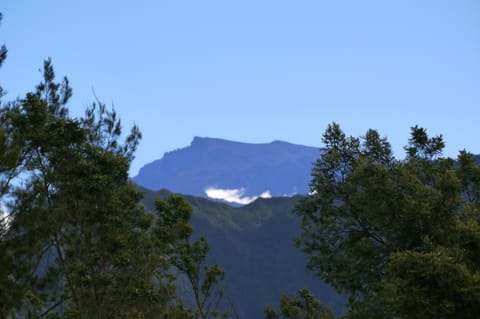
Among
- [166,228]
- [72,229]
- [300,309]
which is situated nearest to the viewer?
[72,229]

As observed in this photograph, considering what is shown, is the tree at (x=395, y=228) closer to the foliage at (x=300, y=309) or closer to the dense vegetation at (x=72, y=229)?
the dense vegetation at (x=72, y=229)

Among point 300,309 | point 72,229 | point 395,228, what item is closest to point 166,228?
point 72,229

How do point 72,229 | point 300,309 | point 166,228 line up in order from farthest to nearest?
point 300,309
point 166,228
point 72,229

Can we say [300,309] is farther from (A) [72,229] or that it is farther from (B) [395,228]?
(A) [72,229]

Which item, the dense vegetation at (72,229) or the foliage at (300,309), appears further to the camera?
the foliage at (300,309)

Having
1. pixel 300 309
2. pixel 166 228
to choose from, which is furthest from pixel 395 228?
pixel 300 309

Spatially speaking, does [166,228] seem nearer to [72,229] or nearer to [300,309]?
[72,229]

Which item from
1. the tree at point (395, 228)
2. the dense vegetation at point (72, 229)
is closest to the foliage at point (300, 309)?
the tree at point (395, 228)

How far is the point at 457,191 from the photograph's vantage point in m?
24.2

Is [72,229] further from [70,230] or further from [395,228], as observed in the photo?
[395,228]

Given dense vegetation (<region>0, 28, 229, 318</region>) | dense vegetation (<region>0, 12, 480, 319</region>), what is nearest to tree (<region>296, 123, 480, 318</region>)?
dense vegetation (<region>0, 12, 480, 319</region>)

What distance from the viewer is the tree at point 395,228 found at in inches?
654

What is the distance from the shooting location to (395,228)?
24.7m

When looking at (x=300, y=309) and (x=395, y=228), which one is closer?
(x=395, y=228)
